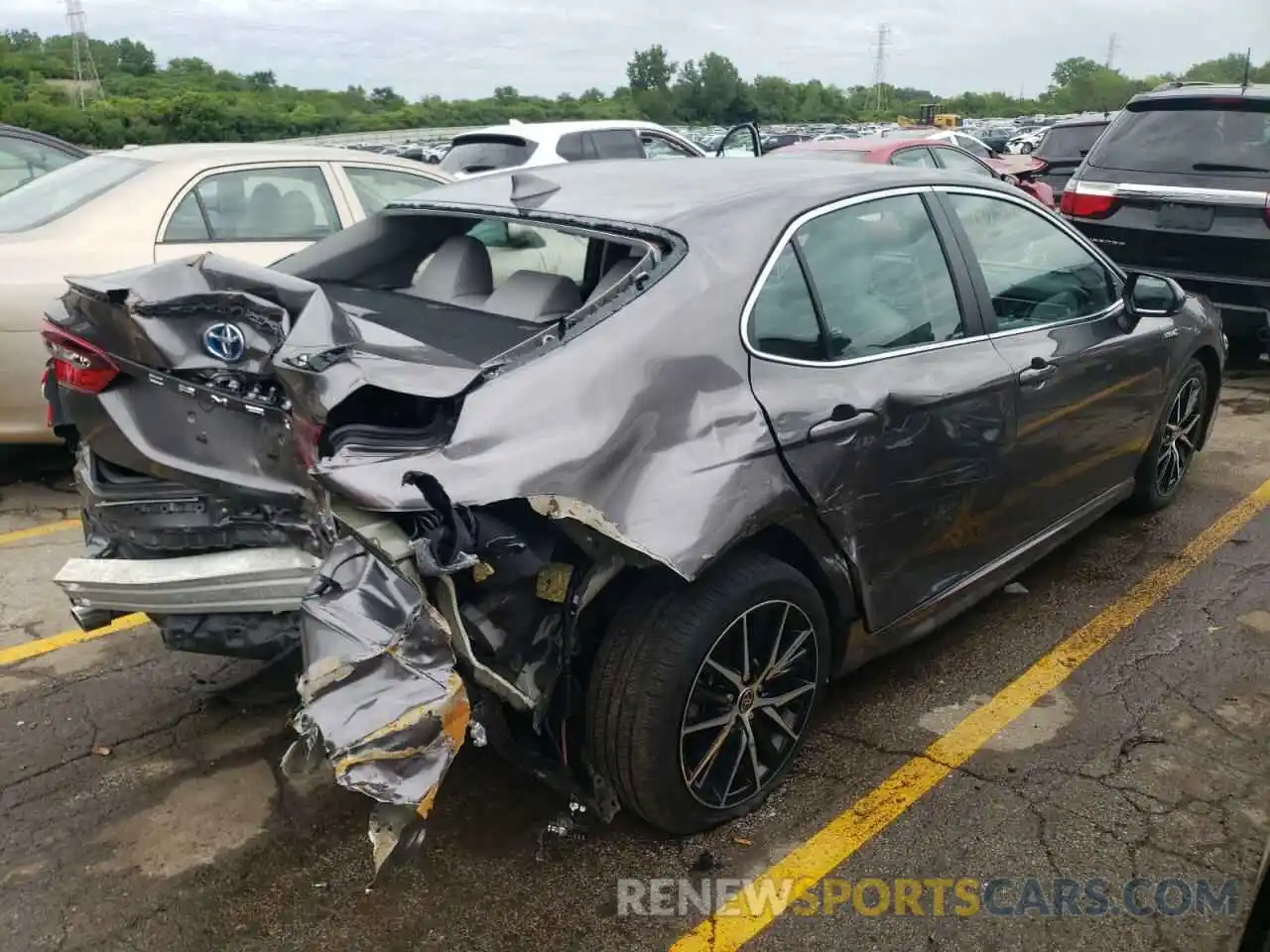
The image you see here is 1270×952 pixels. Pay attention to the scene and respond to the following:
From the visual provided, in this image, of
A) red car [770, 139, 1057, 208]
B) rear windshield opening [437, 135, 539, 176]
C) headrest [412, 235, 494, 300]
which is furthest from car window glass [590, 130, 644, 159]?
headrest [412, 235, 494, 300]

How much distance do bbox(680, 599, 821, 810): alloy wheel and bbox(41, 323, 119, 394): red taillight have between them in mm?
1790

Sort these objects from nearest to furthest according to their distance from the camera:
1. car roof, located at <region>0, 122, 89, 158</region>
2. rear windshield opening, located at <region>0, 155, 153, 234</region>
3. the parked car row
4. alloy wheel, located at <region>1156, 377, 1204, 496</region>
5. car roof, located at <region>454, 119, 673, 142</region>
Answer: the parked car row → alloy wheel, located at <region>1156, 377, 1204, 496</region> → rear windshield opening, located at <region>0, 155, 153, 234</region> → car roof, located at <region>0, 122, 89, 158</region> → car roof, located at <region>454, 119, 673, 142</region>

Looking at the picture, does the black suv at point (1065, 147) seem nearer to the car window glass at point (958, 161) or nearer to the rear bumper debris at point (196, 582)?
the car window glass at point (958, 161)

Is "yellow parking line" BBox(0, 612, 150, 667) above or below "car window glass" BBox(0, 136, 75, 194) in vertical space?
below

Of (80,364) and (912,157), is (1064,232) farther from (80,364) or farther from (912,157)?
(912,157)

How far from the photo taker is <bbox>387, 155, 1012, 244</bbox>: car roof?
2.89m

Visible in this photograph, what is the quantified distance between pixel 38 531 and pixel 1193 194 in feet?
22.7

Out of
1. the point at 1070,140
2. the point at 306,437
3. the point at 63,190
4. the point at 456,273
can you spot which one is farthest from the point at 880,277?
the point at 1070,140

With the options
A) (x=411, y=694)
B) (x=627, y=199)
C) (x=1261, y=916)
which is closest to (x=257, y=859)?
(x=411, y=694)

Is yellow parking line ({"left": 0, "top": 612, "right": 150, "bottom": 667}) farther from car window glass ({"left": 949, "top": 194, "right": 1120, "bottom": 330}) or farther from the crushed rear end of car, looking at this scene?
car window glass ({"left": 949, "top": 194, "right": 1120, "bottom": 330})

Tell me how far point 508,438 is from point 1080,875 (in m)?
1.84

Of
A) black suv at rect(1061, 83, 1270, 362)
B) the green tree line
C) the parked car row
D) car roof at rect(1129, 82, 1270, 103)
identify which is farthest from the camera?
the green tree line

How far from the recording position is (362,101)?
77.8 m

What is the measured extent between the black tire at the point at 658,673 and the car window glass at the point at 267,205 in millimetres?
3941
